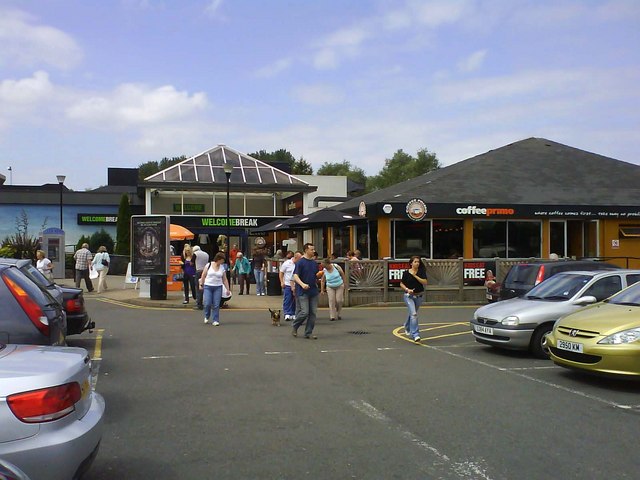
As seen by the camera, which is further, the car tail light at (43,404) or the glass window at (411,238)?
the glass window at (411,238)

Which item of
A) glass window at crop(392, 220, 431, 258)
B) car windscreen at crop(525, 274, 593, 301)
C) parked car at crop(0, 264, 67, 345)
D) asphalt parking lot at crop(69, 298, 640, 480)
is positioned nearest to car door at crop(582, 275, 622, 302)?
car windscreen at crop(525, 274, 593, 301)

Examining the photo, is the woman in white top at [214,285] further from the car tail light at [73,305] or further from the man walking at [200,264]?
the car tail light at [73,305]

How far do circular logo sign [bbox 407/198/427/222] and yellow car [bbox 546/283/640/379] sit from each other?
44.6 ft

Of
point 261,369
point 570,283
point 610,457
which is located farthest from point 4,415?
point 570,283

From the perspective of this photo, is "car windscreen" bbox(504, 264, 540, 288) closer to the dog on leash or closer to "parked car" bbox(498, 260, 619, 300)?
"parked car" bbox(498, 260, 619, 300)

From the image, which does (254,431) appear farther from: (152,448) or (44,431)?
(44,431)

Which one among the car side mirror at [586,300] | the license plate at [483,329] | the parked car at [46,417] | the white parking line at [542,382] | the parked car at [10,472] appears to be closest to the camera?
the parked car at [10,472]

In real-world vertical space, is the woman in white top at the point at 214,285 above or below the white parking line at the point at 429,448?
above

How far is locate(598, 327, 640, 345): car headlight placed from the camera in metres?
7.55

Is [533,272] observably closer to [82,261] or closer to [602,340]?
[602,340]

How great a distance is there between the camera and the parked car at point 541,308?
399 inches

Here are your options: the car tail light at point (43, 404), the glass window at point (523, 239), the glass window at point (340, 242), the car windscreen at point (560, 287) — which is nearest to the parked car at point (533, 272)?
the car windscreen at point (560, 287)

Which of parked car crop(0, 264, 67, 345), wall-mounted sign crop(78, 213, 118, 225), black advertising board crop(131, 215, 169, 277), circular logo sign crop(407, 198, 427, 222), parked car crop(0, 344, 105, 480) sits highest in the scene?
wall-mounted sign crop(78, 213, 118, 225)

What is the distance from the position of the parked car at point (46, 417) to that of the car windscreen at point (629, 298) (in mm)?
7467
